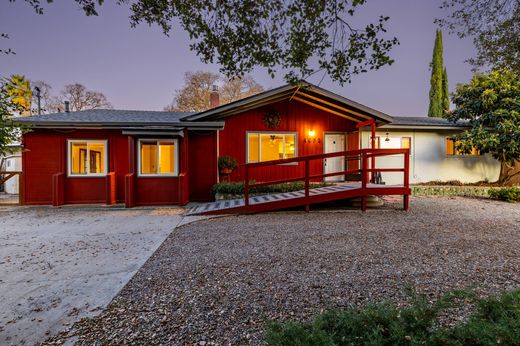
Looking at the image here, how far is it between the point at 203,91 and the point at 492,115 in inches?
841

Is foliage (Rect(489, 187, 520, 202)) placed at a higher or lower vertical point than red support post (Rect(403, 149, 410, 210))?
lower

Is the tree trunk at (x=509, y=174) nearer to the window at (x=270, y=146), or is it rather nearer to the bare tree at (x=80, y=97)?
the window at (x=270, y=146)

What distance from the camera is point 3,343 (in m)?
1.95

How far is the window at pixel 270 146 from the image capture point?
34.3ft

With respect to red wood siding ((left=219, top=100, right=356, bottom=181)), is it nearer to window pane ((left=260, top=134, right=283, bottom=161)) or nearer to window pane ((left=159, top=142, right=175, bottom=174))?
window pane ((left=260, top=134, right=283, bottom=161))

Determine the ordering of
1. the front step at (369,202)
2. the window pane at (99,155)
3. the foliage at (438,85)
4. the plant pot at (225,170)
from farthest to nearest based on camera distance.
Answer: the foliage at (438,85) → the plant pot at (225,170) → the window pane at (99,155) → the front step at (369,202)

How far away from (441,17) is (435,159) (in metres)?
8.29

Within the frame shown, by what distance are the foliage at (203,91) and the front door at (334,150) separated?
15.2 metres

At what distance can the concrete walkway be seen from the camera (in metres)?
2.29

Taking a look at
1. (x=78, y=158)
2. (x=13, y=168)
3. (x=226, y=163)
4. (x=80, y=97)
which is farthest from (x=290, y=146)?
→ (x=80, y=97)

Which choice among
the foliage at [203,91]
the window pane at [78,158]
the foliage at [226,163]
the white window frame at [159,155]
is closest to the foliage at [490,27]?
the foliage at [226,163]

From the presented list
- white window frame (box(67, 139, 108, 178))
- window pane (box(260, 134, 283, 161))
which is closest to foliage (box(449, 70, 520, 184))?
window pane (box(260, 134, 283, 161))

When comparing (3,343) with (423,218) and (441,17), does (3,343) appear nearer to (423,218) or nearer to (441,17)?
(423,218)

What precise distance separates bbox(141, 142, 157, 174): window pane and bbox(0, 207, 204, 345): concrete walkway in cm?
195
